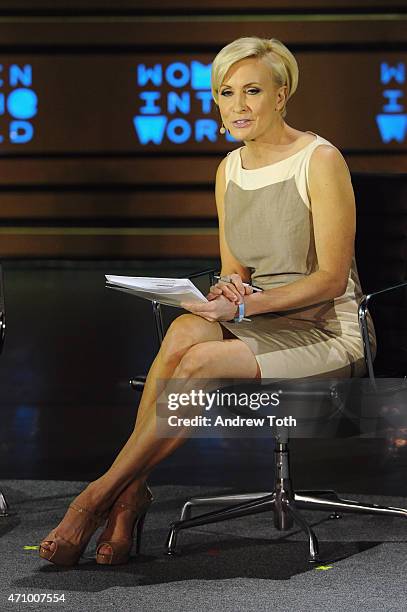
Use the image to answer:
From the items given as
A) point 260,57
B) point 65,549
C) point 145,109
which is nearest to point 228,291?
point 260,57

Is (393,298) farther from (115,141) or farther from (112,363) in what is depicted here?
(115,141)

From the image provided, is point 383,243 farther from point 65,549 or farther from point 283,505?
point 65,549

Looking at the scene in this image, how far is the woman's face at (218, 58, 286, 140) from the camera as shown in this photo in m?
2.71

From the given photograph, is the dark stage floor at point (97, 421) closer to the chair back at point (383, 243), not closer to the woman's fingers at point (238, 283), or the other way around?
the chair back at point (383, 243)

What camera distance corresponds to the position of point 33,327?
23.3 ft

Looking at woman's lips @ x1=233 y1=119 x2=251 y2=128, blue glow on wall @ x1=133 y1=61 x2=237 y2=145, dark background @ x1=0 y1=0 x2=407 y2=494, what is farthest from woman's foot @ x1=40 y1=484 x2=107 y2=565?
blue glow on wall @ x1=133 y1=61 x2=237 y2=145

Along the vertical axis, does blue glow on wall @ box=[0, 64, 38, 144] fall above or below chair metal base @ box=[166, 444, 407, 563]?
above

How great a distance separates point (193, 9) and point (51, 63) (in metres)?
1.55

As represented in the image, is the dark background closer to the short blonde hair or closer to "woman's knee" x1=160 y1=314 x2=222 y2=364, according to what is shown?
the short blonde hair

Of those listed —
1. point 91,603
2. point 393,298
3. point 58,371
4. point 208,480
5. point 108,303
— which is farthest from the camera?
point 108,303

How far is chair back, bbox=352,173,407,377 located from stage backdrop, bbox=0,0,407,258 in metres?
8.19

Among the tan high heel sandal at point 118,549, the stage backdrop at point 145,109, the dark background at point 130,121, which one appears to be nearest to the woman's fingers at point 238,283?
the tan high heel sandal at point 118,549

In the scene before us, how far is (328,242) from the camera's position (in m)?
2.66

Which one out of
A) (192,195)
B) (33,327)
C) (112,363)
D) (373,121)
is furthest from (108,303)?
(373,121)
